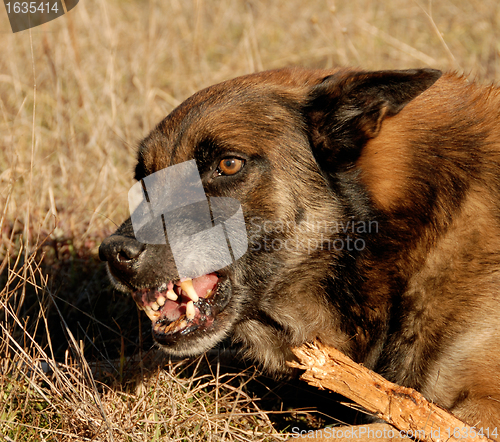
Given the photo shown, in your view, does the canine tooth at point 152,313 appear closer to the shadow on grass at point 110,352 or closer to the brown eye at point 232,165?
the shadow on grass at point 110,352

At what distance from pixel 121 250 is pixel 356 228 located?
109cm

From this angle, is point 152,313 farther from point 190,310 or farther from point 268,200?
point 268,200

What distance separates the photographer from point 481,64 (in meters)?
6.36

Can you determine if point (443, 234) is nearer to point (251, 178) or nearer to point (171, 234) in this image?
point (251, 178)

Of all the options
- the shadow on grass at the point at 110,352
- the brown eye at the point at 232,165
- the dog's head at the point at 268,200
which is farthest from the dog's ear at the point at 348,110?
the shadow on grass at the point at 110,352

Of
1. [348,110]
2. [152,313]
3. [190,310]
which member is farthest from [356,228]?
[152,313]

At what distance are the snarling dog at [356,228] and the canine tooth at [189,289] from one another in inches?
0.6

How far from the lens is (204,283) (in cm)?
275

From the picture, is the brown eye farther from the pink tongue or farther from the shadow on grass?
the shadow on grass

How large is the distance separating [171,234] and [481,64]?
5.17 meters

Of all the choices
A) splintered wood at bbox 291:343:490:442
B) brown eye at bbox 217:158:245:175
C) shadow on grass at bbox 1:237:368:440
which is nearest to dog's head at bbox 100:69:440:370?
brown eye at bbox 217:158:245:175

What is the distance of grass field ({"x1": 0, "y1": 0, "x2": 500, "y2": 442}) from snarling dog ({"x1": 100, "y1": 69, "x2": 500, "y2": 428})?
57cm

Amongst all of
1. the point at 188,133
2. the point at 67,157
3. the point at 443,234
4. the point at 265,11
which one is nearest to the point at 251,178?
the point at 188,133

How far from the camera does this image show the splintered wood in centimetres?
230
